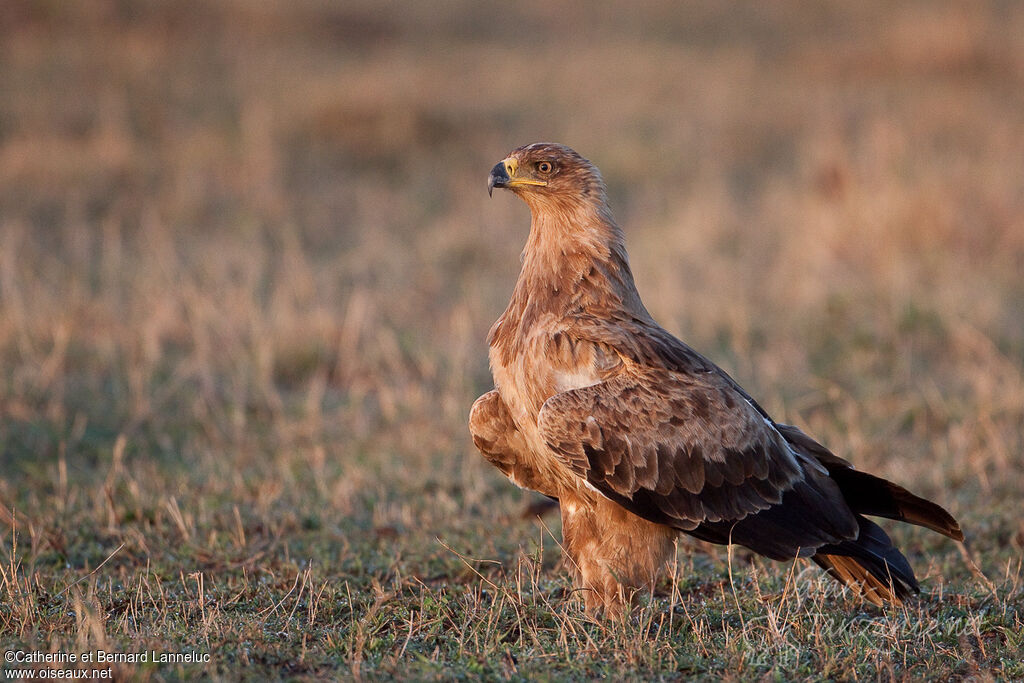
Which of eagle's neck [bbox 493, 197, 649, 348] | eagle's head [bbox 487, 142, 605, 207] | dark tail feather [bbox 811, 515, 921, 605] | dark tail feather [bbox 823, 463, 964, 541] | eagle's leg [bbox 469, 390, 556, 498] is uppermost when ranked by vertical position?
eagle's head [bbox 487, 142, 605, 207]

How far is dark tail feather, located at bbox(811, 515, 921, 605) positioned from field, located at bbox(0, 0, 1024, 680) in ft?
0.37

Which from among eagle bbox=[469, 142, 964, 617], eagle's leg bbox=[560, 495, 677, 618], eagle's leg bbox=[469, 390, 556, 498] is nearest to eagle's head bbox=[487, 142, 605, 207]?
eagle bbox=[469, 142, 964, 617]

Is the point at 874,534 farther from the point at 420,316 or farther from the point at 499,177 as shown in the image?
the point at 420,316

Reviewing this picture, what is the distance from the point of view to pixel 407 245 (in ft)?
34.7

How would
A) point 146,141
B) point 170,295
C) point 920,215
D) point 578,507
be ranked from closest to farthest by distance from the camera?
point 578,507
point 170,295
point 920,215
point 146,141

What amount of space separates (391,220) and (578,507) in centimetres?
726

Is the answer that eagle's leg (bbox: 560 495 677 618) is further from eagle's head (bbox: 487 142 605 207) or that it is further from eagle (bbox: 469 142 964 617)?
eagle's head (bbox: 487 142 605 207)

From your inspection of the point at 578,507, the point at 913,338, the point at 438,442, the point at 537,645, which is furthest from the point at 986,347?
the point at 537,645

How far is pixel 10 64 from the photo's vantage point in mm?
13977

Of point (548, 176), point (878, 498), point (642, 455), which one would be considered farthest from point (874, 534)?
point (548, 176)

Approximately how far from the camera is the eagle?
158 inches

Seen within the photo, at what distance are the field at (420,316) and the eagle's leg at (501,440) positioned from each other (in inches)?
16.0

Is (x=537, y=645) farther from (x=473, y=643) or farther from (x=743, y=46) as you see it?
(x=743, y=46)

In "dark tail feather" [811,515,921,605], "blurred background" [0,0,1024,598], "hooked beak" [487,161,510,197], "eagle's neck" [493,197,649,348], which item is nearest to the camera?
"dark tail feather" [811,515,921,605]
